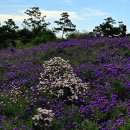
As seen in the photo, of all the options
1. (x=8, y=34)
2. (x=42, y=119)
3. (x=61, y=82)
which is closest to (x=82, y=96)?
(x=61, y=82)

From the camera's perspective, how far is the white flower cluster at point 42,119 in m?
9.41

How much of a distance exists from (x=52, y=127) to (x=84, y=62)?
6583mm

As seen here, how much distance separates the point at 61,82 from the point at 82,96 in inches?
28.0

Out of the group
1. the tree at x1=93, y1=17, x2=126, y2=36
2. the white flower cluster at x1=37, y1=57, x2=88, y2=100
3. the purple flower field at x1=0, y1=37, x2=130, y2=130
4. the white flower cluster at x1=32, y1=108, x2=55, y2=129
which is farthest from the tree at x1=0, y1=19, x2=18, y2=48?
the white flower cluster at x1=32, y1=108, x2=55, y2=129

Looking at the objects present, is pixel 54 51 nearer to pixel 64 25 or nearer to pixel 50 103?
pixel 50 103

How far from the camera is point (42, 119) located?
31.0ft

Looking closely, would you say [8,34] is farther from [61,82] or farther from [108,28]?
[61,82]

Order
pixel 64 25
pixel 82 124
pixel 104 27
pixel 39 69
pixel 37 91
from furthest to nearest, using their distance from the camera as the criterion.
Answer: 1. pixel 64 25
2. pixel 104 27
3. pixel 39 69
4. pixel 37 91
5. pixel 82 124

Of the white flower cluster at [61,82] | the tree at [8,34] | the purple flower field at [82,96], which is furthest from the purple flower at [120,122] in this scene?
the tree at [8,34]

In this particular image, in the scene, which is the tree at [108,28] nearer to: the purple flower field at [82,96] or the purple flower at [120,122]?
the purple flower field at [82,96]

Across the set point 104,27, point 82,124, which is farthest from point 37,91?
point 104,27

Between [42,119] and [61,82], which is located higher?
[61,82]

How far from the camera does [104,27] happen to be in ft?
123

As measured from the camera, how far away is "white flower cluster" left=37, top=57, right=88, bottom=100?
11629mm
